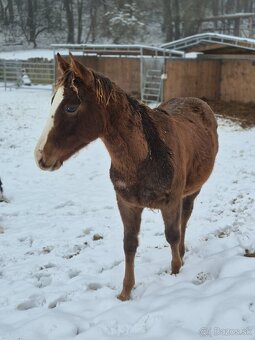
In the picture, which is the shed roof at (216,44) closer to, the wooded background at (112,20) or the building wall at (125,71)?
the building wall at (125,71)

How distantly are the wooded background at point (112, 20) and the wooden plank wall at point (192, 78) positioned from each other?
1941 cm

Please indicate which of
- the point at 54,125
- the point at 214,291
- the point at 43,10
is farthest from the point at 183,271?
the point at 43,10

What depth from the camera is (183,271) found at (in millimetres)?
3279

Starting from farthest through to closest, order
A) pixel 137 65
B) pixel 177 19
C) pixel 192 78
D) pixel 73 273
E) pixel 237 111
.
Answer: pixel 177 19, pixel 137 65, pixel 192 78, pixel 237 111, pixel 73 273

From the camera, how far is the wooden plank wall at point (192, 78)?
14.0 metres

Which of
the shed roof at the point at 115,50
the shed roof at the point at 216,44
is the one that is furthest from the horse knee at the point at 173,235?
the shed roof at the point at 115,50

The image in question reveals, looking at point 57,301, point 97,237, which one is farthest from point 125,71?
point 57,301

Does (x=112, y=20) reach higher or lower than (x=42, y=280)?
higher

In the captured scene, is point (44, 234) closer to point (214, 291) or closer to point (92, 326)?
point (92, 326)

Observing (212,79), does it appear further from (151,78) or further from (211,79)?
(151,78)

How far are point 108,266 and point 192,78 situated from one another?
12033 mm

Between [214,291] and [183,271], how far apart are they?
51 cm

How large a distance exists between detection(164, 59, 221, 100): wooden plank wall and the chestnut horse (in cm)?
1117

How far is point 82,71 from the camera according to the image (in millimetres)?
2180
